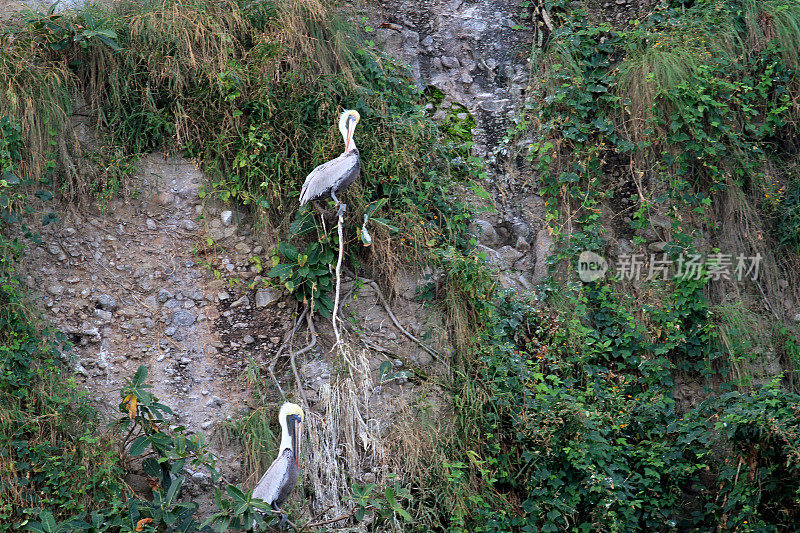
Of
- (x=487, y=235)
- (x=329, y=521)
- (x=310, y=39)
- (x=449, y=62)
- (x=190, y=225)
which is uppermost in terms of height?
(x=310, y=39)

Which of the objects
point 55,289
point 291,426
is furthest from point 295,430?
point 55,289

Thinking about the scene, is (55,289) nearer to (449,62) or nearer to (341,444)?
(341,444)

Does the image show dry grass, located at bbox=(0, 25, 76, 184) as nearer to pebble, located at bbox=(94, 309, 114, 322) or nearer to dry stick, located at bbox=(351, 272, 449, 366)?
pebble, located at bbox=(94, 309, 114, 322)

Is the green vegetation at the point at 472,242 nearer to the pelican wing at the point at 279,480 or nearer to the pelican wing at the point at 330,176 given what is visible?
the pelican wing at the point at 279,480

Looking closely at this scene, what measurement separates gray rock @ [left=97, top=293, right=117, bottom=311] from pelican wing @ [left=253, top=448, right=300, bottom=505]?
1535mm

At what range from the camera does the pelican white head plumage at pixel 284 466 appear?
379cm

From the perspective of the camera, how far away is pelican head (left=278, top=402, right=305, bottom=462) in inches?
155

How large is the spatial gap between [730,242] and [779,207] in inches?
18.7

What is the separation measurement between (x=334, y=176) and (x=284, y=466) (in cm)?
174

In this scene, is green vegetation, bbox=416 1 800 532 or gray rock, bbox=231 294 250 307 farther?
gray rock, bbox=231 294 250 307

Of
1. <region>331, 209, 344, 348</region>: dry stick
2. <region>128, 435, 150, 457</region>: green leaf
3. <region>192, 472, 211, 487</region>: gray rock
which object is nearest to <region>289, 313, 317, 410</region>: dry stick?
<region>331, 209, 344, 348</region>: dry stick

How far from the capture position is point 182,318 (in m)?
4.61

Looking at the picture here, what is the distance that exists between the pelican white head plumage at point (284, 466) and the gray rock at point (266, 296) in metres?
0.86

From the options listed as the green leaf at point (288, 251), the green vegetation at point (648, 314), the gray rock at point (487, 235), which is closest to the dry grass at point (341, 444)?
the green vegetation at point (648, 314)
